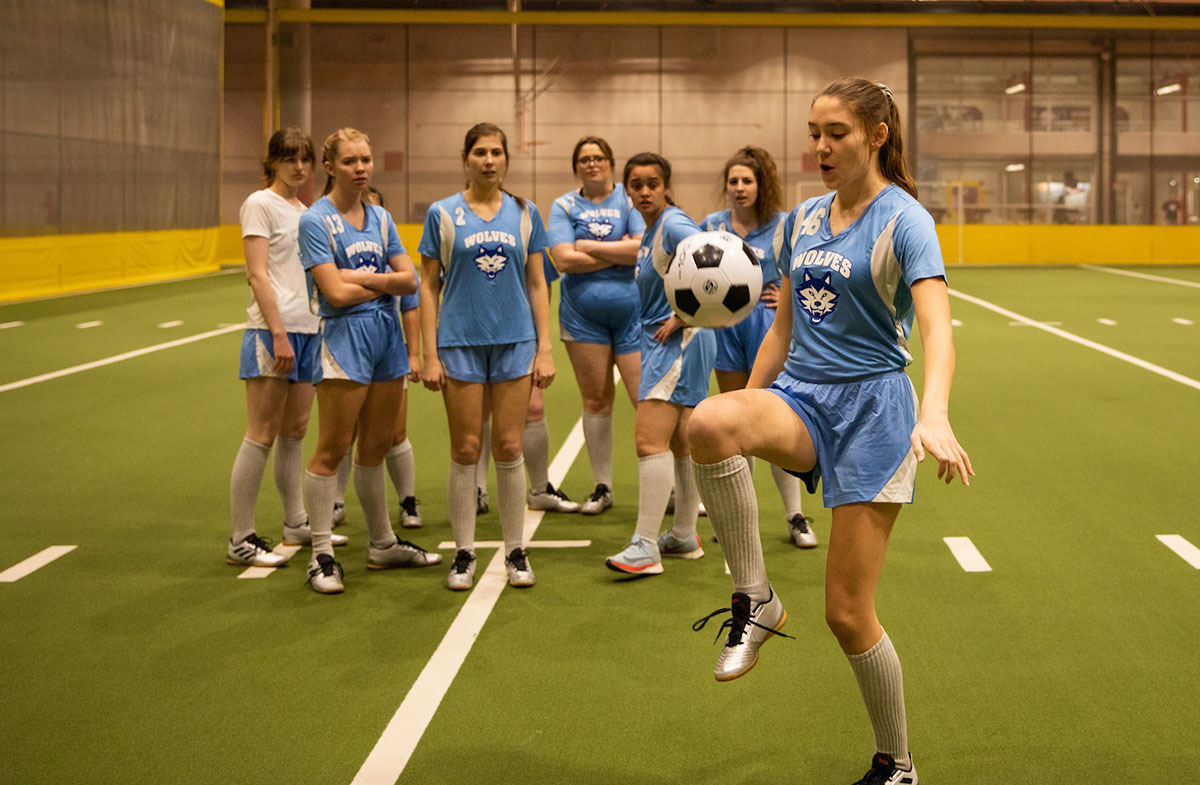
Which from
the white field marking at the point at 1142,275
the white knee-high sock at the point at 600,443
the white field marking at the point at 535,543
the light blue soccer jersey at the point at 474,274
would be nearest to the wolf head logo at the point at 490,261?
the light blue soccer jersey at the point at 474,274

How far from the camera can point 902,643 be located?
4590 millimetres

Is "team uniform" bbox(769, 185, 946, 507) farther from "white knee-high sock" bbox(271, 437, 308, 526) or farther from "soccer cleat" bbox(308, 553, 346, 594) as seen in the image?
"white knee-high sock" bbox(271, 437, 308, 526)

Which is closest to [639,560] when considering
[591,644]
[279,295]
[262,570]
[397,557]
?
[591,644]

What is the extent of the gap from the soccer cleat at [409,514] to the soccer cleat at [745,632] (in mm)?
3354

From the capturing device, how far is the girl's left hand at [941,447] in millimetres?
2645

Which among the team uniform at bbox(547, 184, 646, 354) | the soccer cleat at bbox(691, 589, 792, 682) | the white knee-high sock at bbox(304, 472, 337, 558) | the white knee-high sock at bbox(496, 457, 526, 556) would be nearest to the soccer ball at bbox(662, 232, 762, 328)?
the soccer cleat at bbox(691, 589, 792, 682)

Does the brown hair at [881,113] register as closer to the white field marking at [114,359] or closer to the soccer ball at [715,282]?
the soccer ball at [715,282]

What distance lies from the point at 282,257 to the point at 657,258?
1.84 metres

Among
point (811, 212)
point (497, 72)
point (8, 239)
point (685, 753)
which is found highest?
point (497, 72)

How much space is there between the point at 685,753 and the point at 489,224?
256cm

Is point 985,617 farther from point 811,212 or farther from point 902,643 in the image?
point 811,212

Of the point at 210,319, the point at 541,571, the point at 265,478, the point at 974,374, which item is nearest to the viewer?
the point at 541,571

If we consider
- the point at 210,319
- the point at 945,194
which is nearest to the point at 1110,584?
the point at 210,319

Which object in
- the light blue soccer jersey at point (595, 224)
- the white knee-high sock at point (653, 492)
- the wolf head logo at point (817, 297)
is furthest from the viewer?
the light blue soccer jersey at point (595, 224)
